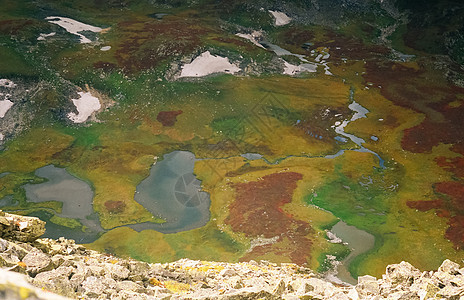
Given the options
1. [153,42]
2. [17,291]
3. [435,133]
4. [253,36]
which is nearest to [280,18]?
[253,36]

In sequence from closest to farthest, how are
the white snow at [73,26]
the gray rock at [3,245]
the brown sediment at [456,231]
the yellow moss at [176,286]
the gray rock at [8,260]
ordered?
the gray rock at [8,260] < the gray rock at [3,245] < the yellow moss at [176,286] < the brown sediment at [456,231] < the white snow at [73,26]

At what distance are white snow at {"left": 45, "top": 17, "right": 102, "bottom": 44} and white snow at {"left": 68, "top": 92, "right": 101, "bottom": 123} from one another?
2021 centimetres

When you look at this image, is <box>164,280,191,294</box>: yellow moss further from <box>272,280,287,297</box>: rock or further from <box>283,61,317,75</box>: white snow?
<box>283,61,317,75</box>: white snow

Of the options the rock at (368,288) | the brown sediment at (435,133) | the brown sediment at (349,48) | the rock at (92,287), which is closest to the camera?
the rock at (92,287)

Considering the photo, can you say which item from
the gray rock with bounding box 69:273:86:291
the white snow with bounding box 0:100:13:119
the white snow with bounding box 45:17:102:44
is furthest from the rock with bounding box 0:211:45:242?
the white snow with bounding box 45:17:102:44

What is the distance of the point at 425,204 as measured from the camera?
200 ft

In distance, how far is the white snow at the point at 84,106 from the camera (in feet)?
269

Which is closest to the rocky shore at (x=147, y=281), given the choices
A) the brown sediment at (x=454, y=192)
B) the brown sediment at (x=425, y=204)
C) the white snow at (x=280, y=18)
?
the brown sediment at (x=425, y=204)

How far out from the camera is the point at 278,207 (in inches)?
2377

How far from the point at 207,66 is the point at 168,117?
18300mm

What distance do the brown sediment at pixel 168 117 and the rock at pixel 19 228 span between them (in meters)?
56.3

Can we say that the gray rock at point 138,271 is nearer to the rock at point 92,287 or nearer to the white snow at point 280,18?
the rock at point 92,287

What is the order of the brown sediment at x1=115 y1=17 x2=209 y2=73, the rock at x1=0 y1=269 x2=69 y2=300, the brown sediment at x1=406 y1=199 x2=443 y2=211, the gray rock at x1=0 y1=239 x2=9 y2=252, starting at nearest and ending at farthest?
the rock at x1=0 y1=269 x2=69 y2=300
the gray rock at x1=0 y1=239 x2=9 y2=252
the brown sediment at x1=406 y1=199 x2=443 y2=211
the brown sediment at x1=115 y1=17 x2=209 y2=73

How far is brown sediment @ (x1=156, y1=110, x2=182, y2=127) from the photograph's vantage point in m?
82.4
